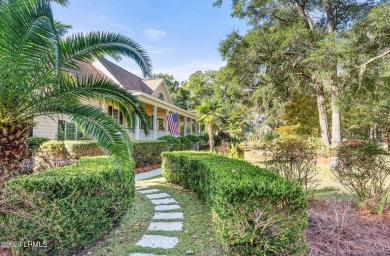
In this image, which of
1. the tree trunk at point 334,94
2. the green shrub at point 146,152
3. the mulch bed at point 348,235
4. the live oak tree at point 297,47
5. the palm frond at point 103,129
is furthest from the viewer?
the tree trunk at point 334,94

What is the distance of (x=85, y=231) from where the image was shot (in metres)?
3.40

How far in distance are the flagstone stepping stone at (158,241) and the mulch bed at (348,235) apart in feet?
6.46

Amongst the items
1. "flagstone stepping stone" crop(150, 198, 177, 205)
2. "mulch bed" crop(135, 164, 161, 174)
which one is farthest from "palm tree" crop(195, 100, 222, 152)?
"flagstone stepping stone" crop(150, 198, 177, 205)

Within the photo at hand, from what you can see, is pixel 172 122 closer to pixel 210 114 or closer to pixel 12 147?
pixel 210 114

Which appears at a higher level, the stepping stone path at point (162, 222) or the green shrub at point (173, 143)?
the green shrub at point (173, 143)

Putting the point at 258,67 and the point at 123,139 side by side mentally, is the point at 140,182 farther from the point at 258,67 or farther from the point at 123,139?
the point at 258,67

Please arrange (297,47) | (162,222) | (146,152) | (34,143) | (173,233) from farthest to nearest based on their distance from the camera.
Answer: (297,47), (146,152), (34,143), (162,222), (173,233)

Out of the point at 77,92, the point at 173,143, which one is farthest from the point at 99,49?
the point at 173,143

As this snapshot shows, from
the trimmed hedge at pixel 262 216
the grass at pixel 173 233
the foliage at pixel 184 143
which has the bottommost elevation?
the grass at pixel 173 233

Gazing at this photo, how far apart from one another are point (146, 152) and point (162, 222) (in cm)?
735

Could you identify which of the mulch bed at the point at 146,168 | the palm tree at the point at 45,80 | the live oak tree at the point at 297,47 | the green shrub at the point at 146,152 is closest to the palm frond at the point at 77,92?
the palm tree at the point at 45,80

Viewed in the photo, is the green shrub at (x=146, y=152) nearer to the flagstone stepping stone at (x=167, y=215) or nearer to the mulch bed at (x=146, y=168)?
the mulch bed at (x=146, y=168)

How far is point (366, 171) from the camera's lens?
16.2 ft

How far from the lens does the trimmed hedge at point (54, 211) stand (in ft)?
9.89
